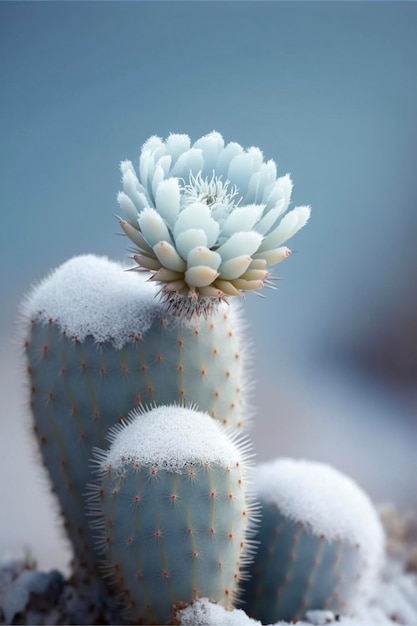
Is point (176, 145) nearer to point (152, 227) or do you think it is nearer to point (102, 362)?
point (152, 227)

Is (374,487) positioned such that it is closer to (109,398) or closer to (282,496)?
(282,496)

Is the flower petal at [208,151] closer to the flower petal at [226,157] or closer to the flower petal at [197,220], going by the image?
the flower petal at [226,157]

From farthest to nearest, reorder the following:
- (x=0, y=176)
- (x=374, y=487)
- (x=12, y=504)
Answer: (x=374, y=487), (x=12, y=504), (x=0, y=176)

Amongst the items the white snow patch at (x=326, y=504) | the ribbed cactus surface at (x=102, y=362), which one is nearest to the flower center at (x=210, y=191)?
the ribbed cactus surface at (x=102, y=362)

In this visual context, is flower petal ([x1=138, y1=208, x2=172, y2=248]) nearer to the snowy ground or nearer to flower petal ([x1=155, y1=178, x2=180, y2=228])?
flower petal ([x1=155, y1=178, x2=180, y2=228])

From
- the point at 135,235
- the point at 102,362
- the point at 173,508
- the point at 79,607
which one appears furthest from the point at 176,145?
the point at 79,607

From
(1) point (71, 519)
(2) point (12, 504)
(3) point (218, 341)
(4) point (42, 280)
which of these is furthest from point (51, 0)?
(2) point (12, 504)
